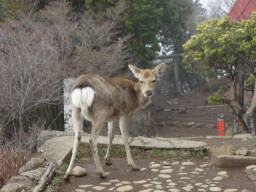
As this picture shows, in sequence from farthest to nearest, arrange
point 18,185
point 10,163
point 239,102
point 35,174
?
point 239,102
point 10,163
point 35,174
point 18,185

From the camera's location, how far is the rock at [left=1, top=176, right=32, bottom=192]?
13.1 feet

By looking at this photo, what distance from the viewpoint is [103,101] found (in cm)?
484

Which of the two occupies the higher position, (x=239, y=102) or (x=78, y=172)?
(x=239, y=102)

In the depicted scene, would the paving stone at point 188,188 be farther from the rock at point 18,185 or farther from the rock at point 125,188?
the rock at point 18,185

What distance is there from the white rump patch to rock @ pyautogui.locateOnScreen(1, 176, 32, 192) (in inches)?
51.6

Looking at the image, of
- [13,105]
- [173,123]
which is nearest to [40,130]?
[13,105]

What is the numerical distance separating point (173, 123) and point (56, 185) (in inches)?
524

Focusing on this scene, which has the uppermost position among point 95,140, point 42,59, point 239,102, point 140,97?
point 42,59

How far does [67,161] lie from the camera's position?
18.9 ft

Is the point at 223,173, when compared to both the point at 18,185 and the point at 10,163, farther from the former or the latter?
the point at 10,163

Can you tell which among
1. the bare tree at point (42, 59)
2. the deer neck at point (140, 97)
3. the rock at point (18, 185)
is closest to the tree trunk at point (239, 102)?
the bare tree at point (42, 59)

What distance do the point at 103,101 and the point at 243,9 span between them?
12323 mm

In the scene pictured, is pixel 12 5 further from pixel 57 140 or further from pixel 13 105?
pixel 57 140

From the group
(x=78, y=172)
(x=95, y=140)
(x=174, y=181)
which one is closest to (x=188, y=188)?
(x=174, y=181)
